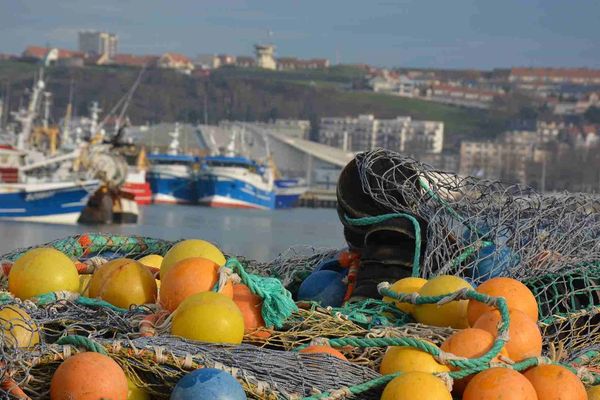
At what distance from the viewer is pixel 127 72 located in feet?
601

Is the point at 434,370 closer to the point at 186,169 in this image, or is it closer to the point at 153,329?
the point at 153,329

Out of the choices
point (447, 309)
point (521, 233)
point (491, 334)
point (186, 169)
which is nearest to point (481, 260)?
point (521, 233)

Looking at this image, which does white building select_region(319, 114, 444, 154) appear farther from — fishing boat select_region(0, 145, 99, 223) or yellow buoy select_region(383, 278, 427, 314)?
yellow buoy select_region(383, 278, 427, 314)

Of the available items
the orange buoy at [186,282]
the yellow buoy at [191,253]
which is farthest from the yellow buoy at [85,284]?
the orange buoy at [186,282]

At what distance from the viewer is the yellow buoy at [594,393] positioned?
4.47 meters

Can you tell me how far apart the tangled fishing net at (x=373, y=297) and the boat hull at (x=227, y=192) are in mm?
79682

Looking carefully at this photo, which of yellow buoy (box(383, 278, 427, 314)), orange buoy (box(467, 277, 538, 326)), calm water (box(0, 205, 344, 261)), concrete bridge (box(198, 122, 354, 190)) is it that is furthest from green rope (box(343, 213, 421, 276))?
concrete bridge (box(198, 122, 354, 190))

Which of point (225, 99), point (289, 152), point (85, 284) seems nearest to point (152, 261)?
point (85, 284)

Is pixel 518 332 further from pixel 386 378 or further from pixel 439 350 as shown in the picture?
pixel 386 378

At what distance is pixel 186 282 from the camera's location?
14.3 feet

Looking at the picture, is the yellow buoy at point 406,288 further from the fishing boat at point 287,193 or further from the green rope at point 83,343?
the fishing boat at point 287,193

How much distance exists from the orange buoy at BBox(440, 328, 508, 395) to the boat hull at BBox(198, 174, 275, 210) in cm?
8241

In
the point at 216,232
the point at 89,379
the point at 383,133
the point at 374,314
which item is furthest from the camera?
the point at 383,133

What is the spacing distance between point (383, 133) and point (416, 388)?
169088 mm
